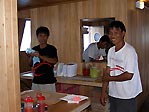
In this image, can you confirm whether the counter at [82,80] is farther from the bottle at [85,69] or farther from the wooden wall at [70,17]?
the wooden wall at [70,17]

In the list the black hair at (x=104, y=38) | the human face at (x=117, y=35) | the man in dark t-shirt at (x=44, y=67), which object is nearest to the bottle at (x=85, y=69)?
the black hair at (x=104, y=38)

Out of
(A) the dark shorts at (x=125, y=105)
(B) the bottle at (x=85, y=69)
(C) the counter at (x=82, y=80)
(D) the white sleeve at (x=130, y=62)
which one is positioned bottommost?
(A) the dark shorts at (x=125, y=105)

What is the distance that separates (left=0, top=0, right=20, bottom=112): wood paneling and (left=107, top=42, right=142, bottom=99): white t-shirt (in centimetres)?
135

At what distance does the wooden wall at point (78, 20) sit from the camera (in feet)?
12.3

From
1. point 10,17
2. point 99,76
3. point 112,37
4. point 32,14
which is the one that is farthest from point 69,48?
point 10,17

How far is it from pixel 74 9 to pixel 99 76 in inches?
50.5

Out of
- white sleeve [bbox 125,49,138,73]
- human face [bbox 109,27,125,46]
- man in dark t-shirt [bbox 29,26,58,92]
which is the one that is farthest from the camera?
man in dark t-shirt [bbox 29,26,58,92]

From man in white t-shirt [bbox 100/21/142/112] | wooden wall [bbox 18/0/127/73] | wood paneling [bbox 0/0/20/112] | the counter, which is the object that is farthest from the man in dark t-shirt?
wood paneling [bbox 0/0/20/112]

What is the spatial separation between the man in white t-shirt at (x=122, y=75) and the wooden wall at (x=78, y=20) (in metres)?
1.31

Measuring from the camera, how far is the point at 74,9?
4121 mm

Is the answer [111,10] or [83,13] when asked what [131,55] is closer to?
[111,10]

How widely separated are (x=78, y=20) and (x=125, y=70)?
1.98 m

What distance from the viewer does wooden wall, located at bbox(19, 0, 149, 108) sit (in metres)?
3.76

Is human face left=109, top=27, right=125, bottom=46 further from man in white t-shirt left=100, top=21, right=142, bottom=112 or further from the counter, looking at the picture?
the counter
